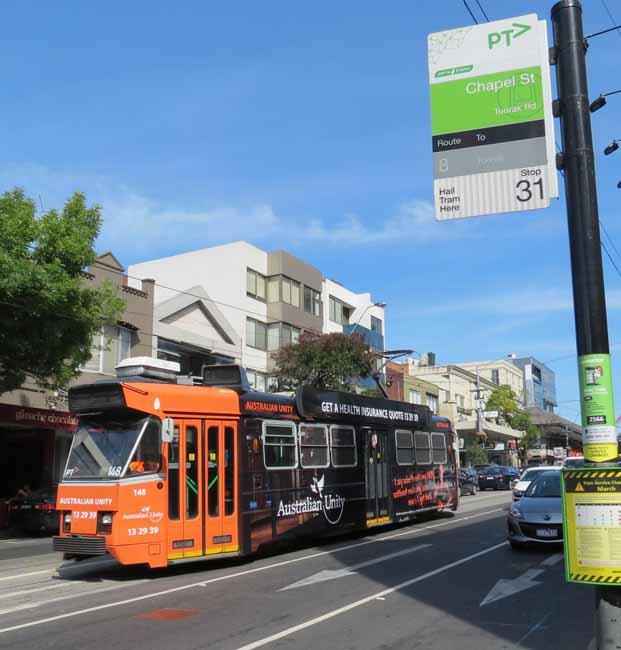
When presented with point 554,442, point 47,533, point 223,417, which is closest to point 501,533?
point 223,417

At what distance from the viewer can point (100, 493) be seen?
11.3 metres

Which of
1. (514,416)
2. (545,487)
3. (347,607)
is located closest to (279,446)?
(347,607)

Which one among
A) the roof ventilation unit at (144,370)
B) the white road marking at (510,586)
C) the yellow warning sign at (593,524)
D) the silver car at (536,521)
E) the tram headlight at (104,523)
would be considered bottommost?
the white road marking at (510,586)

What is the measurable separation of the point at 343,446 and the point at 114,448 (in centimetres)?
612

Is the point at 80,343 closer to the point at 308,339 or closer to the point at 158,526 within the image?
the point at 158,526

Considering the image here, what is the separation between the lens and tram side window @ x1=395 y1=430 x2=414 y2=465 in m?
19.1

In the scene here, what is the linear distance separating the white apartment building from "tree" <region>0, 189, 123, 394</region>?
→ 12.3 m

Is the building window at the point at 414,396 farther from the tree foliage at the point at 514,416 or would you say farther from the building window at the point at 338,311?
the tree foliage at the point at 514,416

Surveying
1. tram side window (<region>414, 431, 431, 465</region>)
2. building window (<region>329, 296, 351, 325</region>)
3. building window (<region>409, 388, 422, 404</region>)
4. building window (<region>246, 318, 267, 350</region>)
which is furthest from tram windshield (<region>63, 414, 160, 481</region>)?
building window (<region>409, 388, 422, 404</region>)

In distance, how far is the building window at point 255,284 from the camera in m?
37.1

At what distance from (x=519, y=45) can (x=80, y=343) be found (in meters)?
15.0

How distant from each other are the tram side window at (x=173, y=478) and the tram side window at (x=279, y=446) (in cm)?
227

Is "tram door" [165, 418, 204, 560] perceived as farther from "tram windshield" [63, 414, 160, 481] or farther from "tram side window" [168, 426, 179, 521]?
"tram windshield" [63, 414, 160, 481]

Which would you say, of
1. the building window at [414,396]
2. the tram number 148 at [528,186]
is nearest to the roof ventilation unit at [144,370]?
the tram number 148 at [528,186]
